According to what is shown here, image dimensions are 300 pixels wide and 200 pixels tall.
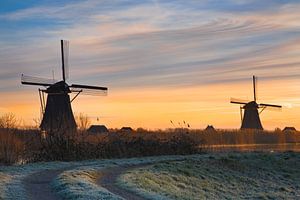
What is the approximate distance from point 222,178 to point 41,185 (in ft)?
35.8

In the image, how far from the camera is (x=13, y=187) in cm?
1798

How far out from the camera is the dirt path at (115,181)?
697 inches

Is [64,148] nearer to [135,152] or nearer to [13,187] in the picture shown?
[135,152]

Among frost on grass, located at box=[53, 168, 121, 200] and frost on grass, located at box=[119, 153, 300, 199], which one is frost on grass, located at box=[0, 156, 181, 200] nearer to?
frost on grass, located at box=[53, 168, 121, 200]

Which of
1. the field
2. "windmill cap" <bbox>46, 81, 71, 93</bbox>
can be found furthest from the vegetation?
"windmill cap" <bbox>46, 81, 71, 93</bbox>

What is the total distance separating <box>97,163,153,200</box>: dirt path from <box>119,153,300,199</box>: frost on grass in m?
0.34

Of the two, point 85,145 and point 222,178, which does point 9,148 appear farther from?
point 222,178

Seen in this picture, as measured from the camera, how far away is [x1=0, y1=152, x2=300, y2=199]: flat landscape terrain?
700 inches

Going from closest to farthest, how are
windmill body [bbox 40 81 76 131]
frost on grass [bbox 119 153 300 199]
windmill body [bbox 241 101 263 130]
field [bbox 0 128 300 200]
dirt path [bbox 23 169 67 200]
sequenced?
dirt path [bbox 23 169 67 200], field [bbox 0 128 300 200], frost on grass [bbox 119 153 300 199], windmill body [bbox 40 81 76 131], windmill body [bbox 241 101 263 130]

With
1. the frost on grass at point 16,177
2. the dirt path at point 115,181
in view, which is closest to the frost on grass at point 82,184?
the dirt path at point 115,181

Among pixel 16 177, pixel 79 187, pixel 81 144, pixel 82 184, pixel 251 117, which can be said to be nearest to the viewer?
pixel 79 187

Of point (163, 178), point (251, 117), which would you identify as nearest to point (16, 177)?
point (163, 178)

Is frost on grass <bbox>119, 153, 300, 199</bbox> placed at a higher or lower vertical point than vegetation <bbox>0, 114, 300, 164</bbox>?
lower

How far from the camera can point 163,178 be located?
23953mm
